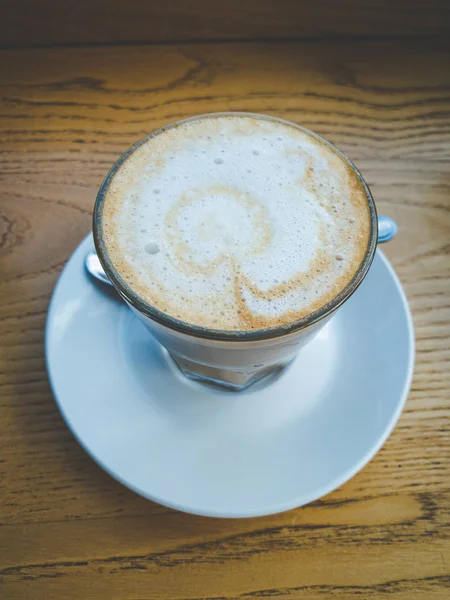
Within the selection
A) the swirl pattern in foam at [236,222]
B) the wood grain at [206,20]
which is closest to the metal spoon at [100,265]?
the swirl pattern in foam at [236,222]

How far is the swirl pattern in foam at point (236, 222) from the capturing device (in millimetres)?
604

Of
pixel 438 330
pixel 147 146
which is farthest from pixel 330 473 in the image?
pixel 147 146

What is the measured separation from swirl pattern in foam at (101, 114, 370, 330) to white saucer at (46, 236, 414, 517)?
0.18 meters

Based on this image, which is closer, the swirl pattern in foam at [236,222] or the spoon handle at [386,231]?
the swirl pattern in foam at [236,222]

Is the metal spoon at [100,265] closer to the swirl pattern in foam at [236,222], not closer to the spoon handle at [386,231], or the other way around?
the spoon handle at [386,231]

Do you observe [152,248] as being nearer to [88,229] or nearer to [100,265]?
[100,265]

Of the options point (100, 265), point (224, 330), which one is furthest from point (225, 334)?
point (100, 265)

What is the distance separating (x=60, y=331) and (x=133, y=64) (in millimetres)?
674

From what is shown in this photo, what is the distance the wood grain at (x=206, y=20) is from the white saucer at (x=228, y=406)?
0.61 meters

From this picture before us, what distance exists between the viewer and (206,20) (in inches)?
45.1

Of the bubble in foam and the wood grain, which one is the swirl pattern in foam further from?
the wood grain

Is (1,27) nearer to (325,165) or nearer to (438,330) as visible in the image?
(325,165)

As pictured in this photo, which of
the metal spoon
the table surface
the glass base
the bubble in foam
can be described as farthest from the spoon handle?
the bubble in foam

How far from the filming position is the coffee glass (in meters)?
0.55
